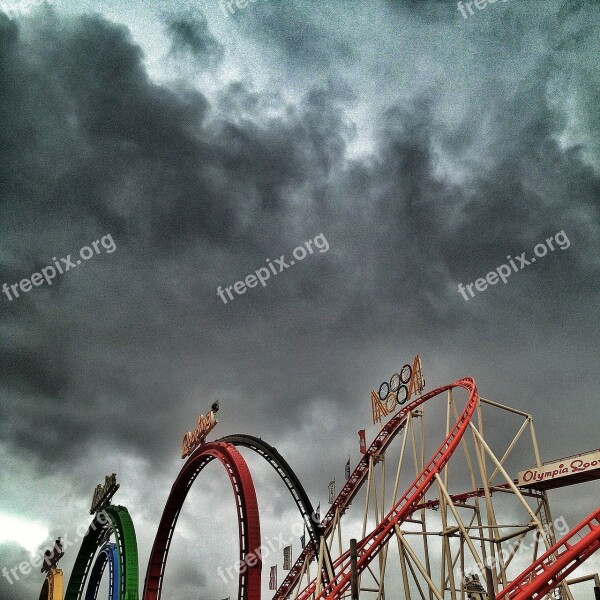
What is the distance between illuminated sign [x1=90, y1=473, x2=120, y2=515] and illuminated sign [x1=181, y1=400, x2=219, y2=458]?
16.4ft

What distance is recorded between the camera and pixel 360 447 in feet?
96.5

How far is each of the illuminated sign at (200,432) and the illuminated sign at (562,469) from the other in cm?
1346

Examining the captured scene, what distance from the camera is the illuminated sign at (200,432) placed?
27.0 metres

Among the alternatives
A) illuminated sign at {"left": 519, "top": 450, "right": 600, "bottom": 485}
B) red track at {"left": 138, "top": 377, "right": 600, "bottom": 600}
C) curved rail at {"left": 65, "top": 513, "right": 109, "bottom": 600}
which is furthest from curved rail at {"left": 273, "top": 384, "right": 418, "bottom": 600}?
curved rail at {"left": 65, "top": 513, "right": 109, "bottom": 600}

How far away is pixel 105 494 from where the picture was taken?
30.9m

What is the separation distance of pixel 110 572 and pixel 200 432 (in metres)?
7.76

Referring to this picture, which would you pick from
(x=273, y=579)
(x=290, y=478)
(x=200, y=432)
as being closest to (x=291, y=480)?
(x=290, y=478)

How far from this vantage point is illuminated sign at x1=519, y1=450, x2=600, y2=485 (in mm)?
22344

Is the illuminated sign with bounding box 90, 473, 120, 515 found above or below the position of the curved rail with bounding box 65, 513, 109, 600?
above

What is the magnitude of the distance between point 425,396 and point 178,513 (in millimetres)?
12019

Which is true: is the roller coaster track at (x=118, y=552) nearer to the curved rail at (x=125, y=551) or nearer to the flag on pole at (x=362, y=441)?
the curved rail at (x=125, y=551)

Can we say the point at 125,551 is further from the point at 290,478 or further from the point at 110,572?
the point at 290,478

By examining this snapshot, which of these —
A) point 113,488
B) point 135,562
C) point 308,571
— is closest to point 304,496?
point 308,571

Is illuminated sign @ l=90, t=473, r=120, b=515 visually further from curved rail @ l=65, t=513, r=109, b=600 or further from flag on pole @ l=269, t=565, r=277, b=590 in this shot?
flag on pole @ l=269, t=565, r=277, b=590
